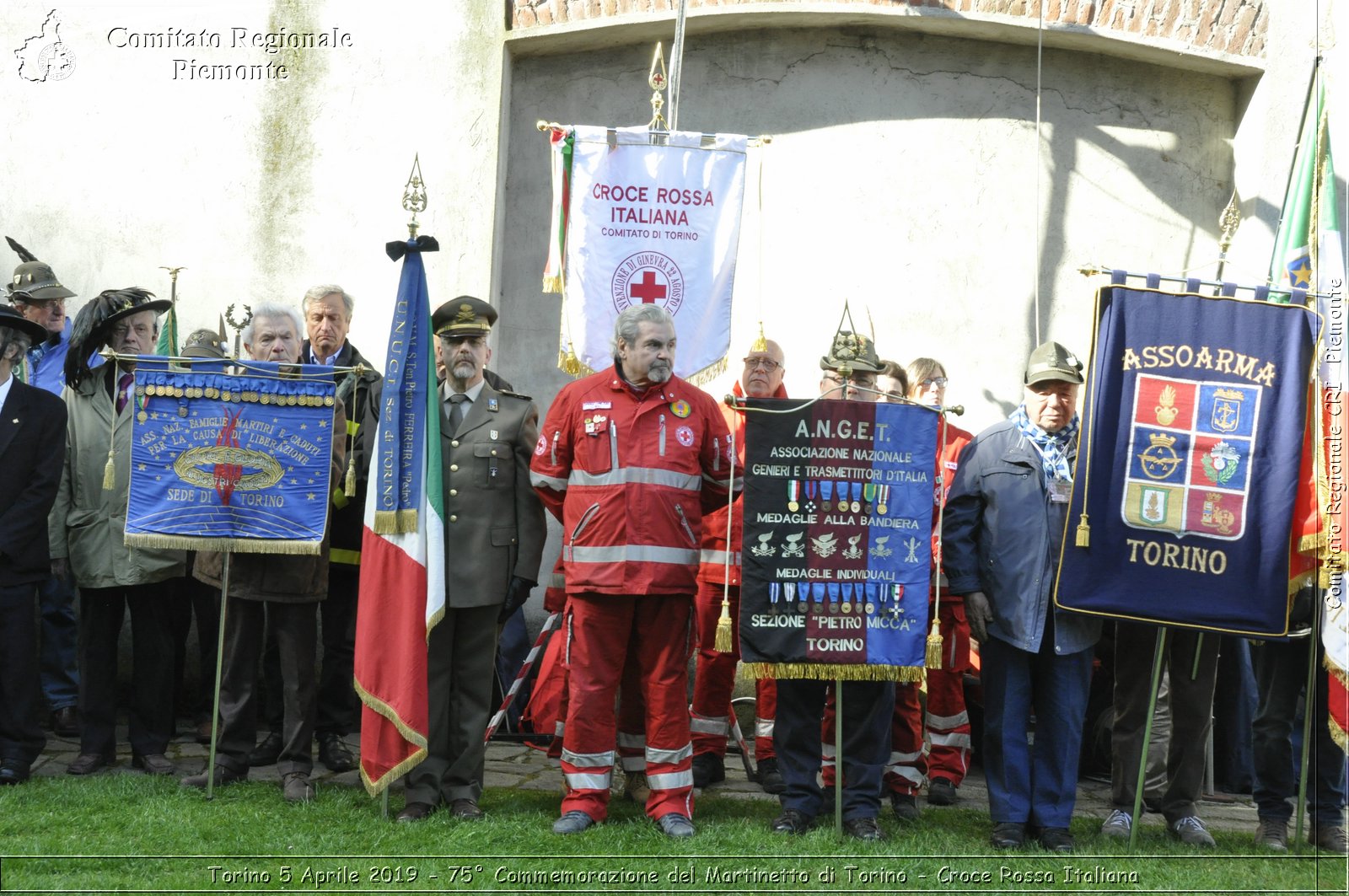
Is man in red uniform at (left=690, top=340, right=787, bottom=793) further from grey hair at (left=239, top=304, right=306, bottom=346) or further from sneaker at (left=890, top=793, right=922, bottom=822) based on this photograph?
grey hair at (left=239, top=304, right=306, bottom=346)

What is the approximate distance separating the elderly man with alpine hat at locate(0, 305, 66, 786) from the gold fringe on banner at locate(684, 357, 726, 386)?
10.3 feet

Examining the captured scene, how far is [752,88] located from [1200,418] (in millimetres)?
4227

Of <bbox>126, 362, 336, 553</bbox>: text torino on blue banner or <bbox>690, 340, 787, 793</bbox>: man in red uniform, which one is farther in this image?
<bbox>690, 340, 787, 793</bbox>: man in red uniform

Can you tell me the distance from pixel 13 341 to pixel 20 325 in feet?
0.28

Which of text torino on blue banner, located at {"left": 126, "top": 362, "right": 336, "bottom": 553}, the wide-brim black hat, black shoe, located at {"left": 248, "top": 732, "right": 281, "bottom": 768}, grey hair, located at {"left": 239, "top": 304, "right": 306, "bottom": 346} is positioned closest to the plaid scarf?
text torino on blue banner, located at {"left": 126, "top": 362, "right": 336, "bottom": 553}

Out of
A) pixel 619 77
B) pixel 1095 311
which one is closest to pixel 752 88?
pixel 619 77

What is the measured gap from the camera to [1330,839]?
6473 mm

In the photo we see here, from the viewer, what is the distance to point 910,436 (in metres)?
6.33

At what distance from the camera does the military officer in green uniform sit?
21.4ft

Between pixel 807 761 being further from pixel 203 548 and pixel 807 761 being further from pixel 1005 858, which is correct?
pixel 203 548

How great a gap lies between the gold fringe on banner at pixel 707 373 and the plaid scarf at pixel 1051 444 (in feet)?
6.06

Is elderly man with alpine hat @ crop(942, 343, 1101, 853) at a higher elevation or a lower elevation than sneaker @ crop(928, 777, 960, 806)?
higher

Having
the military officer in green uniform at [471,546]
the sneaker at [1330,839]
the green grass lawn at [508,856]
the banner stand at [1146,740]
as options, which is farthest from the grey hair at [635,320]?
the sneaker at [1330,839]

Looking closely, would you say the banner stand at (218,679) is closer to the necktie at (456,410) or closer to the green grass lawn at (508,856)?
the green grass lawn at (508,856)
